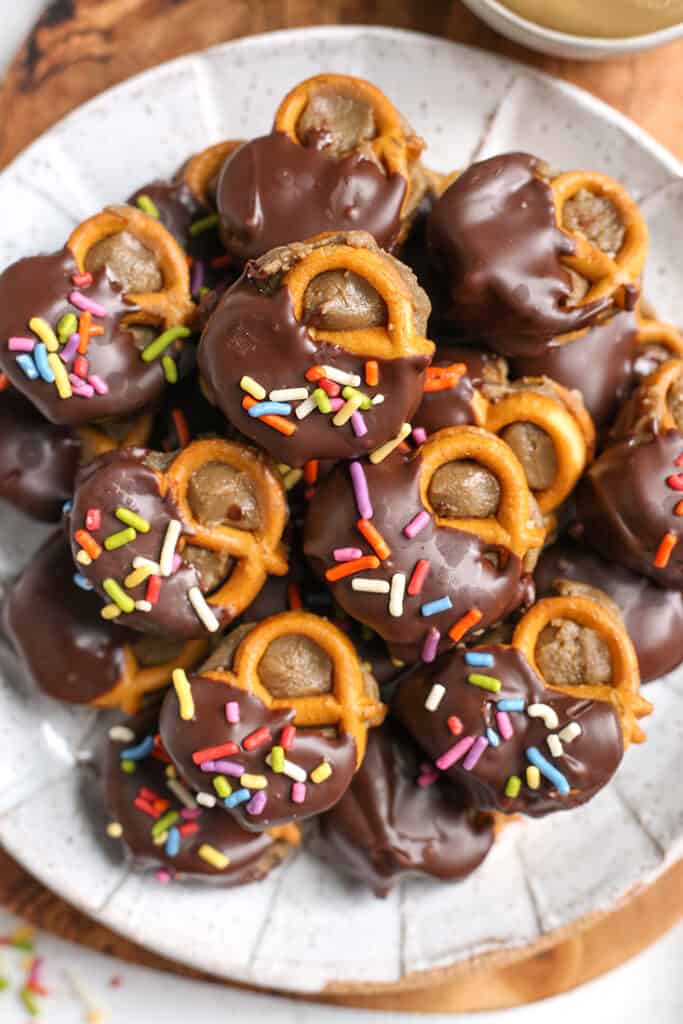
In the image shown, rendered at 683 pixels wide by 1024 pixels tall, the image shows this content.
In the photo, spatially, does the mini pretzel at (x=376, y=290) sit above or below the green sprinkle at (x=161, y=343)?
above

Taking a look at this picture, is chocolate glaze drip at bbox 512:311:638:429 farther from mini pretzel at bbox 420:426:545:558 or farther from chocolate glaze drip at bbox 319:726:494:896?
chocolate glaze drip at bbox 319:726:494:896

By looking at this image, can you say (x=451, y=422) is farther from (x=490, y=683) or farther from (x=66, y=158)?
(x=66, y=158)

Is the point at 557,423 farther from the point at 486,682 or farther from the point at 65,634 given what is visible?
the point at 65,634

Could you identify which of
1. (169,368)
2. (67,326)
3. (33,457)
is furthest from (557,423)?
(33,457)

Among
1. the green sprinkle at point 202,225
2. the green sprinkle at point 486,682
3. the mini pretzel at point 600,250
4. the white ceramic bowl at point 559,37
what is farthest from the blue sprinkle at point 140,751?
the white ceramic bowl at point 559,37

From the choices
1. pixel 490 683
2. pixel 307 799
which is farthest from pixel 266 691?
pixel 490 683

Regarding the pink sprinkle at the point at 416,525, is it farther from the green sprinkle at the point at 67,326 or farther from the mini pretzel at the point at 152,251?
the green sprinkle at the point at 67,326

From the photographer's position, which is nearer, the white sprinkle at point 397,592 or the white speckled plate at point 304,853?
the white sprinkle at point 397,592

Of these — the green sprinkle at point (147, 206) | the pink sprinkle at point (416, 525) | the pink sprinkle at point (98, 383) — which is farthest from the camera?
the green sprinkle at point (147, 206)
